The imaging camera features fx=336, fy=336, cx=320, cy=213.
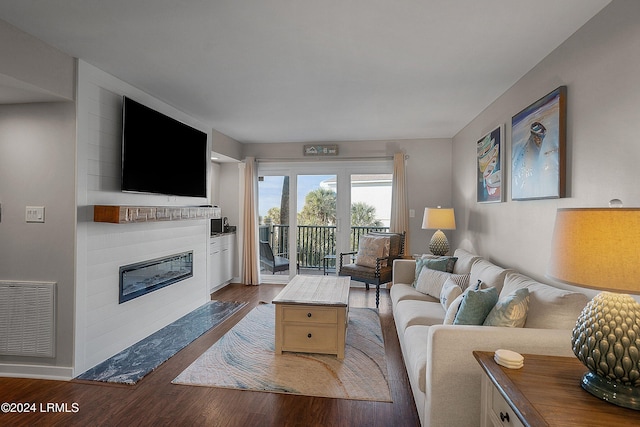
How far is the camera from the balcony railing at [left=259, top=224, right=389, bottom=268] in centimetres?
570

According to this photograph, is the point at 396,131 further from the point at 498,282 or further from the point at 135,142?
the point at 135,142

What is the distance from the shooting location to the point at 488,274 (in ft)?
8.94

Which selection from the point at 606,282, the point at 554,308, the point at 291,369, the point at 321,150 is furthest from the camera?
the point at 321,150

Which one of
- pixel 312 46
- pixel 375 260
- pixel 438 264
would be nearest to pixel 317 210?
pixel 375 260

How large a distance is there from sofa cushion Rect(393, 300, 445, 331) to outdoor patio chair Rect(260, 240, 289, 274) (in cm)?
273

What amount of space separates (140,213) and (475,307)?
2739 mm

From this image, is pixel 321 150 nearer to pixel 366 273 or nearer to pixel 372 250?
pixel 372 250

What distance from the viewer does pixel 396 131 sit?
4816 millimetres

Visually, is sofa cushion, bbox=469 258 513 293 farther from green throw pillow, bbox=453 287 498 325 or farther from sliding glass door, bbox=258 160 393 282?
sliding glass door, bbox=258 160 393 282

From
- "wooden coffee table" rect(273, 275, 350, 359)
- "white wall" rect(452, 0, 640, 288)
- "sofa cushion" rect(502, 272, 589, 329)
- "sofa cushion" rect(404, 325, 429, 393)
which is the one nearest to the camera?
"white wall" rect(452, 0, 640, 288)

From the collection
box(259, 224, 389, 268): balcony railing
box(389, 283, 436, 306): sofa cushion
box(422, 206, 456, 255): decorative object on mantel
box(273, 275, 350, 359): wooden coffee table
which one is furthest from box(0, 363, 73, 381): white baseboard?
box(422, 206, 456, 255): decorative object on mantel

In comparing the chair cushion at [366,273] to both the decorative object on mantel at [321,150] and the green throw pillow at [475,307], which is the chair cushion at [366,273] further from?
the green throw pillow at [475,307]

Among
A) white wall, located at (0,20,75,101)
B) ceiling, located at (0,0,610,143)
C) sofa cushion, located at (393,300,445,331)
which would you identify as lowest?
sofa cushion, located at (393,300,445,331)

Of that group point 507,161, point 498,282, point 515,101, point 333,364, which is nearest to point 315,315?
point 333,364
